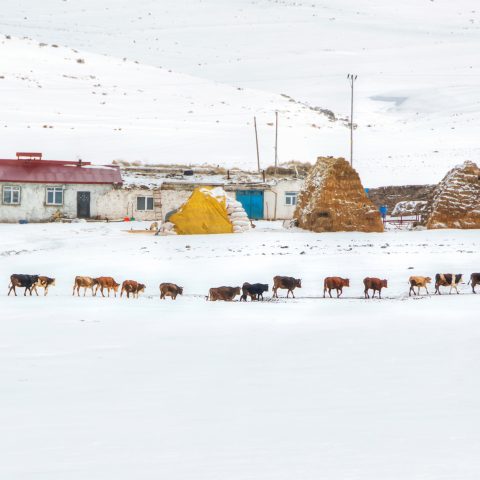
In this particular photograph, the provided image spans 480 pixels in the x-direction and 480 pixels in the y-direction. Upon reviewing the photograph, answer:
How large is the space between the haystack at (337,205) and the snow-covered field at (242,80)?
2281 cm

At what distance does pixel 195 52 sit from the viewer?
104 meters

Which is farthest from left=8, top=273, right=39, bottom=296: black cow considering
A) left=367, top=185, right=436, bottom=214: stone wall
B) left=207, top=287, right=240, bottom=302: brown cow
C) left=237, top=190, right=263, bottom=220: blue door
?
left=367, top=185, right=436, bottom=214: stone wall

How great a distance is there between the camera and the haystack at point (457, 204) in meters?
30.4

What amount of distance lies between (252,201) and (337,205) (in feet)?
42.8

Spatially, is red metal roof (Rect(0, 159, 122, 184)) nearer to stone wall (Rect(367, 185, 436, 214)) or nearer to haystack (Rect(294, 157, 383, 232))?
stone wall (Rect(367, 185, 436, 214))

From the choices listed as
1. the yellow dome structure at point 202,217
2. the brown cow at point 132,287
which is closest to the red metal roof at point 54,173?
the yellow dome structure at point 202,217

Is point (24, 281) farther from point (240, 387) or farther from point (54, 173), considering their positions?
point (54, 173)

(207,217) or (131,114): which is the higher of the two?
(131,114)

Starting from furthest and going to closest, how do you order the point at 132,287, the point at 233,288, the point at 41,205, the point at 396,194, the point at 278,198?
the point at 396,194 < the point at 278,198 < the point at 41,205 < the point at 132,287 < the point at 233,288

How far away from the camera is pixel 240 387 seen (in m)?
8.37

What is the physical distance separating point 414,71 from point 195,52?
893 inches

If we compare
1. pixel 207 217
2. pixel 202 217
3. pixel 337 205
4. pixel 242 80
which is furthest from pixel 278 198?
pixel 242 80

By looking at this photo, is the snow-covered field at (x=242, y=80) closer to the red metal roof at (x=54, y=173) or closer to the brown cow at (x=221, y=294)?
the red metal roof at (x=54, y=173)

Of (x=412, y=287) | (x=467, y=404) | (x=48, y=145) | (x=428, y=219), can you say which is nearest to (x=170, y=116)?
(x=48, y=145)
